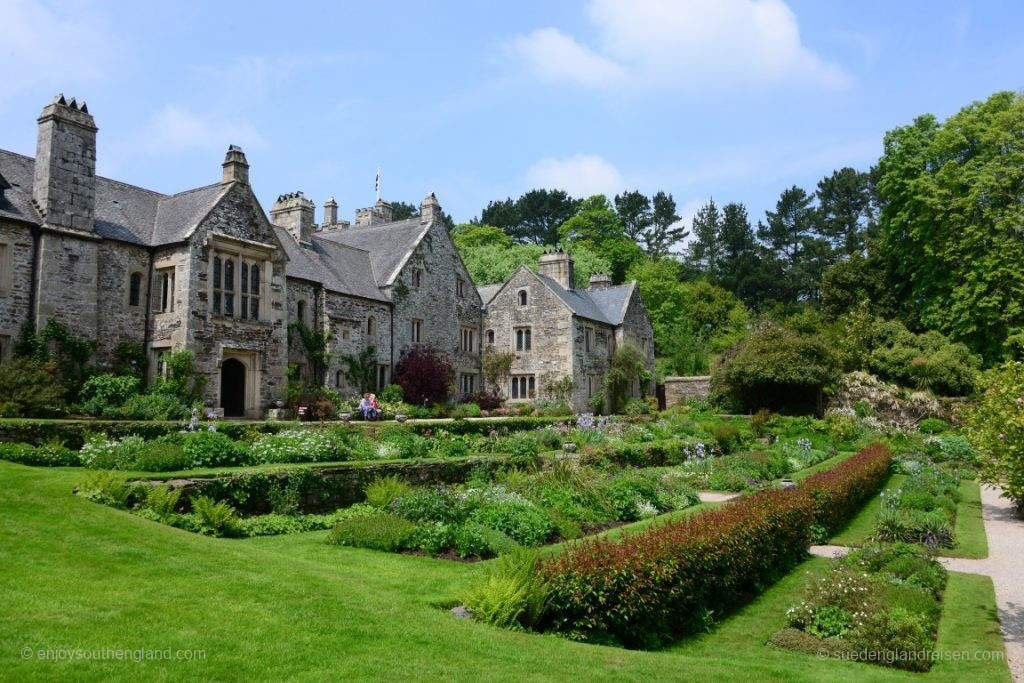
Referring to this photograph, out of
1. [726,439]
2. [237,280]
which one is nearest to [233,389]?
[237,280]

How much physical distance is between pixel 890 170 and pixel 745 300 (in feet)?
99.0

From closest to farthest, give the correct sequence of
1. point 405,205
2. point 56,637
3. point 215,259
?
point 56,637, point 215,259, point 405,205

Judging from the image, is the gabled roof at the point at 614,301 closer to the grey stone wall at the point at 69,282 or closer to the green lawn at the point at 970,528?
the green lawn at the point at 970,528

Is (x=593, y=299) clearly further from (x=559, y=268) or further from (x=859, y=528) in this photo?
(x=859, y=528)

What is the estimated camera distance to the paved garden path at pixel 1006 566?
893 cm

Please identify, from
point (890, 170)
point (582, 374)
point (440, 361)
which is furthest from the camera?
point (890, 170)

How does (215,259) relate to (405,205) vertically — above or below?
below

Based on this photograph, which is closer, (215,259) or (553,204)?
(215,259)

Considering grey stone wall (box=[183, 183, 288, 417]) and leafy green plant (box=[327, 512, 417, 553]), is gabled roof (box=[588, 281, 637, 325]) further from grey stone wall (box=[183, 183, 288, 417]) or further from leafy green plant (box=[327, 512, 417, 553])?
leafy green plant (box=[327, 512, 417, 553])

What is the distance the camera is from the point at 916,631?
8.30 m

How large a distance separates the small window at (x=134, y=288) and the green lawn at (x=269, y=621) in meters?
15.7

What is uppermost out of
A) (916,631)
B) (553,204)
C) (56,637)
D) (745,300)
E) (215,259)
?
(553,204)

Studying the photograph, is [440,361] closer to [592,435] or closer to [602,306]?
[592,435]

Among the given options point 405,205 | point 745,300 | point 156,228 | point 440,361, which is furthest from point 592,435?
point 405,205
